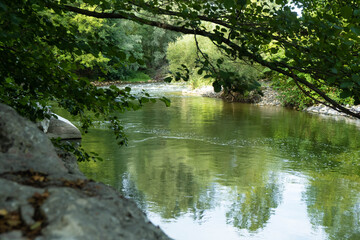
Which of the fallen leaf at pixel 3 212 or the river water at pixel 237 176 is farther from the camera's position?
the river water at pixel 237 176

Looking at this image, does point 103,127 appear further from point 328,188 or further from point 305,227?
point 305,227

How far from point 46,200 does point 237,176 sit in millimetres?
9195

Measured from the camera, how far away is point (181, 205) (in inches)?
334

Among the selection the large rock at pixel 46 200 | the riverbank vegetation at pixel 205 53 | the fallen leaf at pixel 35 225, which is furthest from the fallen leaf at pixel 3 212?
the riverbank vegetation at pixel 205 53

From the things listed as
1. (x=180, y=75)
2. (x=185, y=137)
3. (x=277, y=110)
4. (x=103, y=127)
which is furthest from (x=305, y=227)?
(x=277, y=110)

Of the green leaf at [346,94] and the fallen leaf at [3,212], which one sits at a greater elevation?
the green leaf at [346,94]

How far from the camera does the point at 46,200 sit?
1.68 m

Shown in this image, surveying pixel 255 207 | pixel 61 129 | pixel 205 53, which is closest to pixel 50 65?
pixel 205 53

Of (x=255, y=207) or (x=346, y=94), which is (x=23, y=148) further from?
(x=255, y=207)

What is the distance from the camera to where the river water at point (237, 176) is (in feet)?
25.5

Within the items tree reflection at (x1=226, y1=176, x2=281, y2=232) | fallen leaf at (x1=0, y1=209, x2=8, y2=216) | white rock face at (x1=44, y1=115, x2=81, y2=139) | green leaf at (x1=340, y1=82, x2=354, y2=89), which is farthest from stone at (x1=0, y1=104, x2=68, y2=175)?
white rock face at (x1=44, y1=115, x2=81, y2=139)

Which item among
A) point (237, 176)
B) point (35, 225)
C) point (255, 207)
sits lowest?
point (255, 207)

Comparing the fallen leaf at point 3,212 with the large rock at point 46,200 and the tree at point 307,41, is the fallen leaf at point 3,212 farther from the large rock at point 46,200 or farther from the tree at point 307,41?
the tree at point 307,41

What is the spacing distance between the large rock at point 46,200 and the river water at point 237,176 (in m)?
5.30
